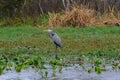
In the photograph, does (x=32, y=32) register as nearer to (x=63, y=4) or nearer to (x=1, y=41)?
(x=1, y=41)

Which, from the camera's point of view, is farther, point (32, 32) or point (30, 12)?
point (30, 12)

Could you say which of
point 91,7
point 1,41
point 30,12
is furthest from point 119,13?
point 1,41

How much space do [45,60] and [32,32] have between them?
8516 millimetres

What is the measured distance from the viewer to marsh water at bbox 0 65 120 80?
11.7 metres

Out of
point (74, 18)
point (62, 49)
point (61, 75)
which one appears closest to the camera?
point (61, 75)

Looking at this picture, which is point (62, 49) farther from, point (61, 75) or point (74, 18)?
point (74, 18)

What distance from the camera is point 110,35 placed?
67.7ft

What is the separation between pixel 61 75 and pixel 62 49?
4.29 metres

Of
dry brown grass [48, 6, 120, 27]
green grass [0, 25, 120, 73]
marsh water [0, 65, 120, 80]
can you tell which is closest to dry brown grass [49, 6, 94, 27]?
dry brown grass [48, 6, 120, 27]

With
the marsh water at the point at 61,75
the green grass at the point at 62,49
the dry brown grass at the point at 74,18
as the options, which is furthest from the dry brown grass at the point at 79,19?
the marsh water at the point at 61,75

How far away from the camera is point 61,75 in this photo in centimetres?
1209

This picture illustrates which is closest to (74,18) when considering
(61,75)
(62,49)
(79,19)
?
(79,19)

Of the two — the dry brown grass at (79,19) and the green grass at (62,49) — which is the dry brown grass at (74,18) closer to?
the dry brown grass at (79,19)

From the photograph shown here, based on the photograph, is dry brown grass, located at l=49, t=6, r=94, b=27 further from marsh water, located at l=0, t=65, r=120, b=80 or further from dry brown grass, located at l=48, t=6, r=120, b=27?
marsh water, located at l=0, t=65, r=120, b=80
